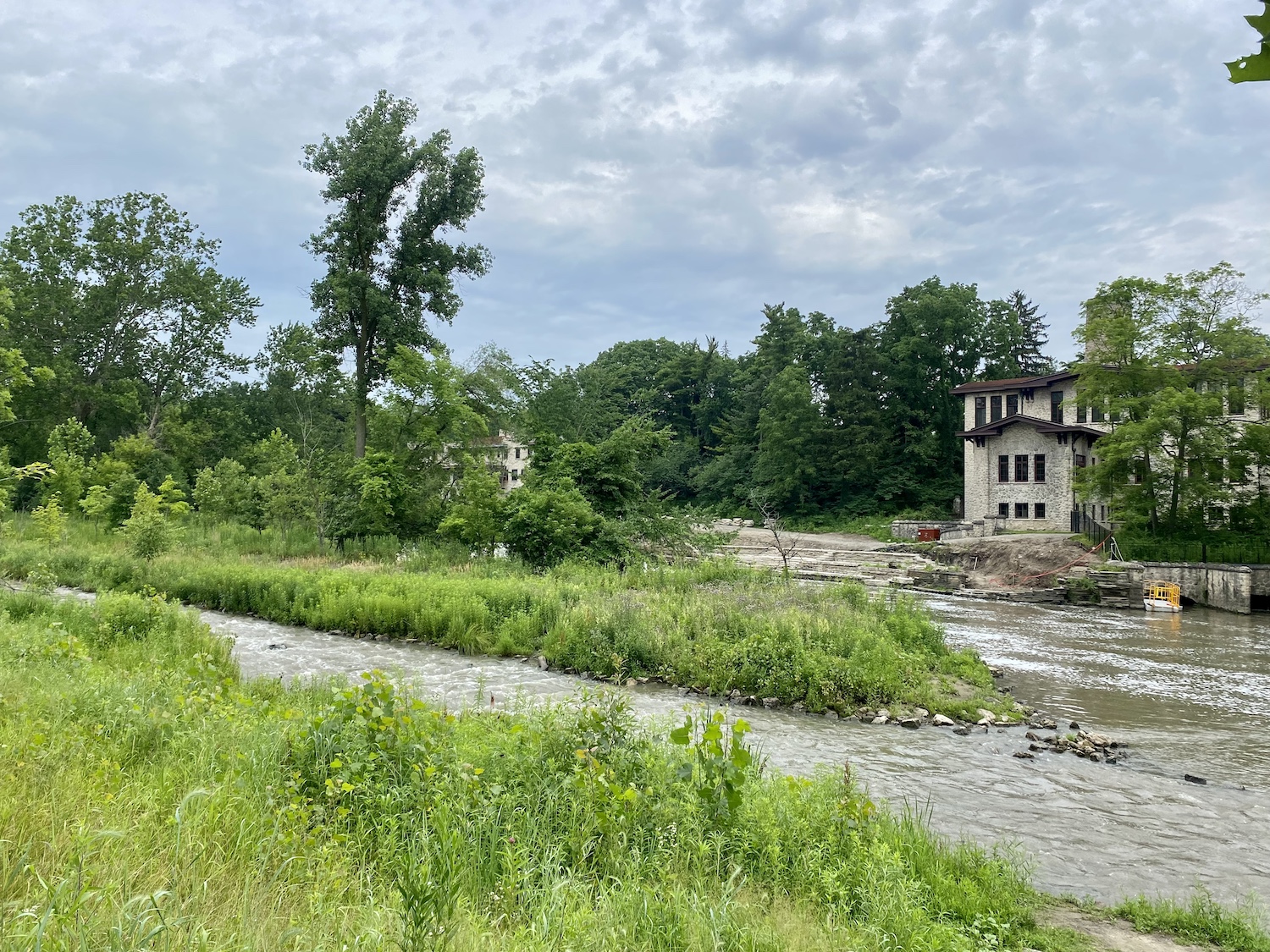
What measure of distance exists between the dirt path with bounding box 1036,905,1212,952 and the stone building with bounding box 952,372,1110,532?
41.8 meters

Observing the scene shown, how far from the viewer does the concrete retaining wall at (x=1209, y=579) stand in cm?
2696

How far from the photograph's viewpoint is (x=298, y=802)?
4766 millimetres

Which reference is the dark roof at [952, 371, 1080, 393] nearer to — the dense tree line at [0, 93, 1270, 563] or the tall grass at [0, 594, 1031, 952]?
the dense tree line at [0, 93, 1270, 563]

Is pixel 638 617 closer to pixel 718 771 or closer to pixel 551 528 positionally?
pixel 551 528

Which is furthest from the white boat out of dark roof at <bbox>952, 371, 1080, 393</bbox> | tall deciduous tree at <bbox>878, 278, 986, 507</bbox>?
tall deciduous tree at <bbox>878, 278, 986, 507</bbox>

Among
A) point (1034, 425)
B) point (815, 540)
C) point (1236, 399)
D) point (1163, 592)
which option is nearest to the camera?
point (1163, 592)

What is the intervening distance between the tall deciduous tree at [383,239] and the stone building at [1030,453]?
32939mm

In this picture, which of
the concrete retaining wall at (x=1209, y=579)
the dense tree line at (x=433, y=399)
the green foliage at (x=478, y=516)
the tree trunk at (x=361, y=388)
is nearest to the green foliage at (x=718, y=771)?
the dense tree line at (x=433, y=399)

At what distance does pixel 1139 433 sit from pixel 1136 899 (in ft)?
104

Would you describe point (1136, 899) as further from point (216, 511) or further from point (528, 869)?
point (216, 511)

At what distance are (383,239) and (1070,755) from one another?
108 ft

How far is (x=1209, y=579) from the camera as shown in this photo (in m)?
28.3

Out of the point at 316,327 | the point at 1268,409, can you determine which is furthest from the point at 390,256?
the point at 1268,409

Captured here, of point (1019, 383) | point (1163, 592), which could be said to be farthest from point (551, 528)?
point (1019, 383)
